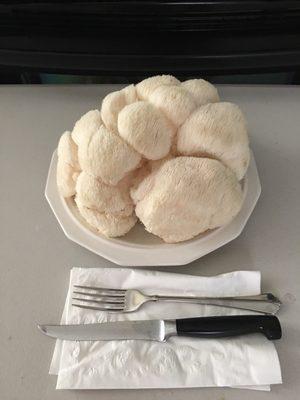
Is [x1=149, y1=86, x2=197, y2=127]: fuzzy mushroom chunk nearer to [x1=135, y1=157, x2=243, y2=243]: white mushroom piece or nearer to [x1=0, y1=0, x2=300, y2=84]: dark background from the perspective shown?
[x1=135, y1=157, x2=243, y2=243]: white mushroom piece

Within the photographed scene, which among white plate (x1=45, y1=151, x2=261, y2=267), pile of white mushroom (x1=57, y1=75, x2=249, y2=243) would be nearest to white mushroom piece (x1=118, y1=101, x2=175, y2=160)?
pile of white mushroom (x1=57, y1=75, x2=249, y2=243)

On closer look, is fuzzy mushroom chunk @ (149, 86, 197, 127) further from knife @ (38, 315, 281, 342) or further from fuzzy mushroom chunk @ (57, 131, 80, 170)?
knife @ (38, 315, 281, 342)

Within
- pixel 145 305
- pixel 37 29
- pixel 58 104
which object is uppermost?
pixel 37 29

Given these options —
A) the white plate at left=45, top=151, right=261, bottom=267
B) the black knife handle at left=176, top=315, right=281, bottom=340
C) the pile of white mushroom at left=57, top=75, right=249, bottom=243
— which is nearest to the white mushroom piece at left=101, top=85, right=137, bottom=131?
the pile of white mushroom at left=57, top=75, right=249, bottom=243

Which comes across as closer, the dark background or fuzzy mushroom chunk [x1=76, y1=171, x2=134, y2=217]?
fuzzy mushroom chunk [x1=76, y1=171, x2=134, y2=217]

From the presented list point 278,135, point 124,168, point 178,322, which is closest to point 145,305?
point 178,322

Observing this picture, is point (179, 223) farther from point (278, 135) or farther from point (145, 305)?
point (278, 135)

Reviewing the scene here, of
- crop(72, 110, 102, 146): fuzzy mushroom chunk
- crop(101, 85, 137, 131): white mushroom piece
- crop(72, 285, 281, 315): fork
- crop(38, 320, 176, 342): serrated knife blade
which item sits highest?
crop(101, 85, 137, 131): white mushroom piece

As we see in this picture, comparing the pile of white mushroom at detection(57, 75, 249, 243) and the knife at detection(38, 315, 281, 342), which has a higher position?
the pile of white mushroom at detection(57, 75, 249, 243)
